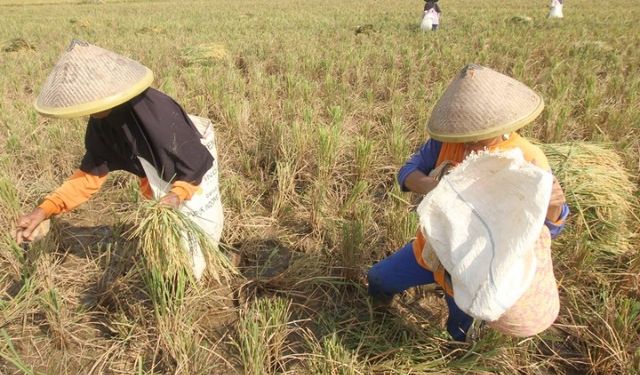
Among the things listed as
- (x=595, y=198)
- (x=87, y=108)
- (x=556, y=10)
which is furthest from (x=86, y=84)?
(x=556, y=10)

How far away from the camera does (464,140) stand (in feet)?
3.77

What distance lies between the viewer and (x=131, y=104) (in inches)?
58.9

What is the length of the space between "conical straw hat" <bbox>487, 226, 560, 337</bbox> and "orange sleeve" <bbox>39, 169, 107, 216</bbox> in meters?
1.63

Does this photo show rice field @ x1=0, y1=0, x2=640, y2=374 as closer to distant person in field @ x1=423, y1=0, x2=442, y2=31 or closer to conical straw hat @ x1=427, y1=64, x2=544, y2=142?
conical straw hat @ x1=427, y1=64, x2=544, y2=142

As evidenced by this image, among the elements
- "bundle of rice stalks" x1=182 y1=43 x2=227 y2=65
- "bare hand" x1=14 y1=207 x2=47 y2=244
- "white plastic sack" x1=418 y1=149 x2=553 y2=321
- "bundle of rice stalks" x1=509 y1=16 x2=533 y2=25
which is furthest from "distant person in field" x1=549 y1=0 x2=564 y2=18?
"bare hand" x1=14 y1=207 x2=47 y2=244

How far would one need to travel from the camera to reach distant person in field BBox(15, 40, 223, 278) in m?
1.28

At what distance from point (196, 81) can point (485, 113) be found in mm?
3462

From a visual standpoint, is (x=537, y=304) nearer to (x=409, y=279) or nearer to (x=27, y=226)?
(x=409, y=279)

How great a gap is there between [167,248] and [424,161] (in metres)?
0.95

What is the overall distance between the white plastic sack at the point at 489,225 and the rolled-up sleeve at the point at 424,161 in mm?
366

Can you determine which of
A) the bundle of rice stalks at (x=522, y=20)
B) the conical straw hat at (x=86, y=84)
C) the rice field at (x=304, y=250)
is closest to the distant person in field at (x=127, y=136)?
the conical straw hat at (x=86, y=84)

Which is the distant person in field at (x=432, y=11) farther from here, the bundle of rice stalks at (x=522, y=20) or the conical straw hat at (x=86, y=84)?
the conical straw hat at (x=86, y=84)

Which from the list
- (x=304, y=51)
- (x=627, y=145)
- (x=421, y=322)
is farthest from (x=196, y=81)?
(x=627, y=145)

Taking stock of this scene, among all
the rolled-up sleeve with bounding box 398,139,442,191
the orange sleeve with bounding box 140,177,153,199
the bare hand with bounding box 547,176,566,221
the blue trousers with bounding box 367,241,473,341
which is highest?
the bare hand with bounding box 547,176,566,221
